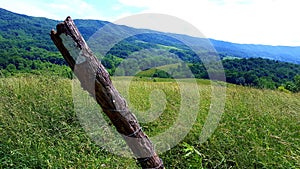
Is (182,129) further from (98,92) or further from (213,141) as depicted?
(98,92)

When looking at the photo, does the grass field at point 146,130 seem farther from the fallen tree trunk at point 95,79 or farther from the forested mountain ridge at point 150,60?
the forested mountain ridge at point 150,60

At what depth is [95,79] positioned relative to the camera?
2279 mm

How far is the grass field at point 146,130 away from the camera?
3547mm

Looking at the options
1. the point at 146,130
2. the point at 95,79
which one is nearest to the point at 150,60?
the point at 146,130

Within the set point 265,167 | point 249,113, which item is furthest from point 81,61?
point 249,113

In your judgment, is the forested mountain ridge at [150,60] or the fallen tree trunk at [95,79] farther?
the forested mountain ridge at [150,60]

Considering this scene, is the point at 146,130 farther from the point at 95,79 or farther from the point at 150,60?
the point at 150,60

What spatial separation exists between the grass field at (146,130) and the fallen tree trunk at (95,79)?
2.43ft

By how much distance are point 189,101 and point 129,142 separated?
4059 mm

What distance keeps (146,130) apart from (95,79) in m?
2.92

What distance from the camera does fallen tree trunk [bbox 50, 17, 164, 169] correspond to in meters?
2.21

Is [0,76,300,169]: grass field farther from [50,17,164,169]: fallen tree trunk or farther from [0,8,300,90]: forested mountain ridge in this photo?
[0,8,300,90]: forested mountain ridge

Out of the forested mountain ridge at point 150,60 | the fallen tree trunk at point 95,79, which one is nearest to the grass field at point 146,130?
the fallen tree trunk at point 95,79

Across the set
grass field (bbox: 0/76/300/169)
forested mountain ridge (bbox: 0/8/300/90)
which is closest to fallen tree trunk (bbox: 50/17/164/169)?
grass field (bbox: 0/76/300/169)
